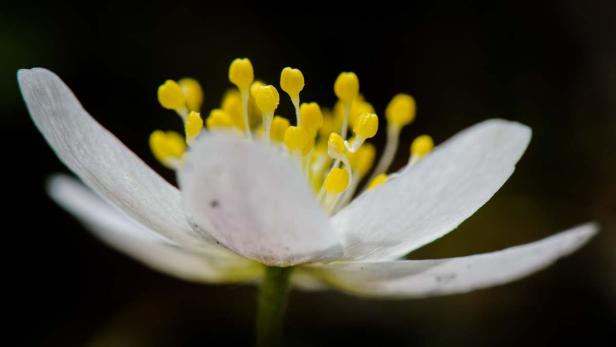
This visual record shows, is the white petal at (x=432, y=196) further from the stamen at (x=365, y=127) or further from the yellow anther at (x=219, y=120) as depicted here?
the yellow anther at (x=219, y=120)

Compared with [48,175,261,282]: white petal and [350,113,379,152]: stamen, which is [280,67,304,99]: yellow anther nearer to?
[350,113,379,152]: stamen

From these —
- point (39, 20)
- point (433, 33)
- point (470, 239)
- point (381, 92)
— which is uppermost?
point (433, 33)

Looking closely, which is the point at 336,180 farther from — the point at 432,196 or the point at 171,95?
the point at 171,95

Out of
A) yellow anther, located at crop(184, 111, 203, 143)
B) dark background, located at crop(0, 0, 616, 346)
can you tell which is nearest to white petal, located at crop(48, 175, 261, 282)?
yellow anther, located at crop(184, 111, 203, 143)

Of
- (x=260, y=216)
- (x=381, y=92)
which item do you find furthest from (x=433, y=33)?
(x=260, y=216)

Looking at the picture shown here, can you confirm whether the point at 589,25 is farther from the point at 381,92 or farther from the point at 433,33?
the point at 381,92

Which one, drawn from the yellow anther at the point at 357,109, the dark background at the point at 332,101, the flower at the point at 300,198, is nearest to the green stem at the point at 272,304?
the flower at the point at 300,198
